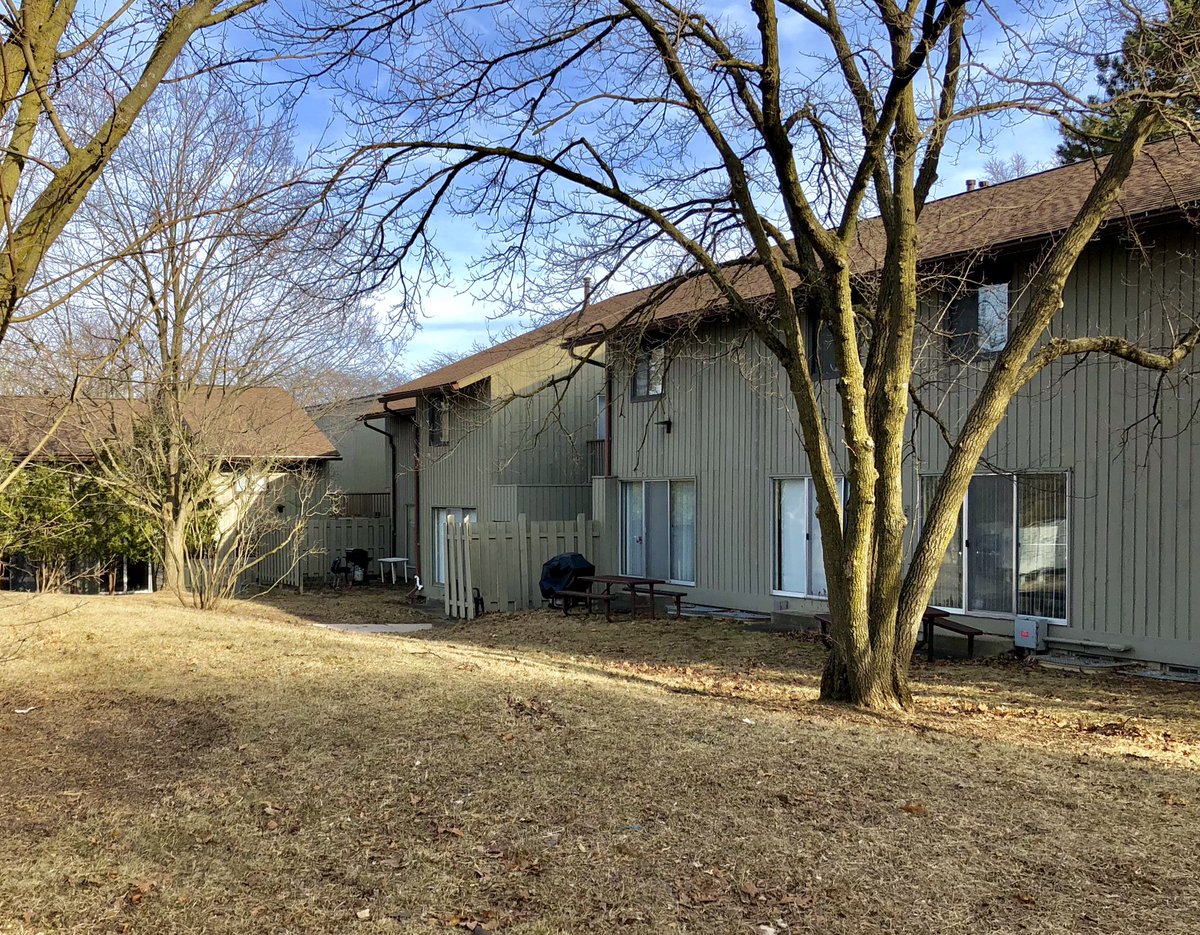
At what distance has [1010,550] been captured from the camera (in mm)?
11359

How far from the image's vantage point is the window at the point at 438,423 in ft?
69.7

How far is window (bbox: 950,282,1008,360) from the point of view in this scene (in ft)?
37.9

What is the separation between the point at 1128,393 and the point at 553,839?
856 cm

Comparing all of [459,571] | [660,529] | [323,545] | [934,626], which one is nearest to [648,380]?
[660,529]

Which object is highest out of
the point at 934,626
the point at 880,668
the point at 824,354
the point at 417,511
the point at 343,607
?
the point at 824,354

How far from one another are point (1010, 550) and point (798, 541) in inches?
134

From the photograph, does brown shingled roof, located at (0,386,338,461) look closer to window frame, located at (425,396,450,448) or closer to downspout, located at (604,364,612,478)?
window frame, located at (425,396,450,448)

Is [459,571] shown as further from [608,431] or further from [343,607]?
[608,431]

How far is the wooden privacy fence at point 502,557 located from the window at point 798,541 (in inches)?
172

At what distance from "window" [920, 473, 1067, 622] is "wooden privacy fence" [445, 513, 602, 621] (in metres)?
7.33

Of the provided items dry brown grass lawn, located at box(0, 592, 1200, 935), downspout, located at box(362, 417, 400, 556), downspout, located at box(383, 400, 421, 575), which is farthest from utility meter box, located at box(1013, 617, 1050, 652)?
downspout, located at box(362, 417, 400, 556)

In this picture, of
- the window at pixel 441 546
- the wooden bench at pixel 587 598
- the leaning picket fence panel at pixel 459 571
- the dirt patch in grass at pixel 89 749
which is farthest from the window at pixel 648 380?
the dirt patch in grass at pixel 89 749

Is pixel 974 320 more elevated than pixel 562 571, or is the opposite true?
pixel 974 320

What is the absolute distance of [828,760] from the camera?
5.93 meters
